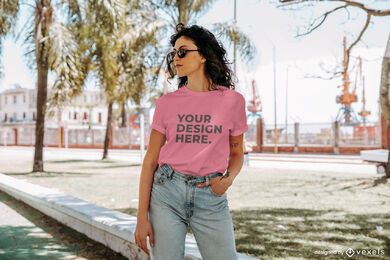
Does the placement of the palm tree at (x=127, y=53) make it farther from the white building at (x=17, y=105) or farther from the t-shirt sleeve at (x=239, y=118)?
the white building at (x=17, y=105)

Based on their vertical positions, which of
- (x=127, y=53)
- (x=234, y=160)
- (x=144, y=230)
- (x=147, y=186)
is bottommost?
(x=144, y=230)

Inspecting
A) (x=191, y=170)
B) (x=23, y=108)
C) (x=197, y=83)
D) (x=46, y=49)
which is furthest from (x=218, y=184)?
(x=23, y=108)

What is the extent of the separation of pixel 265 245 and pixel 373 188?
552 cm

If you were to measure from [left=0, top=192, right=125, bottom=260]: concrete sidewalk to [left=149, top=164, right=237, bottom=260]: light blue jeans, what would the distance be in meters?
2.37

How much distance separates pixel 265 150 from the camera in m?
32.1

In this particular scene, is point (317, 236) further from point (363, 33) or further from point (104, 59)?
point (104, 59)

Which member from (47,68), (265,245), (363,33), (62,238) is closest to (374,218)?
(265,245)

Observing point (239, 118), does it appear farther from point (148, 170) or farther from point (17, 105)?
point (17, 105)

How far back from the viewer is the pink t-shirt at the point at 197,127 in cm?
207

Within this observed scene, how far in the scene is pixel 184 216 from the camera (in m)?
2.09

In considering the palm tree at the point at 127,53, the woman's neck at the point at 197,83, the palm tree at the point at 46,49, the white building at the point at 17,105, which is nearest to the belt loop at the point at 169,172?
the woman's neck at the point at 197,83

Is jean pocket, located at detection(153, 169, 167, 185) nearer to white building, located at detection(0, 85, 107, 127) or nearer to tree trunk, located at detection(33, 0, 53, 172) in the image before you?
tree trunk, located at detection(33, 0, 53, 172)

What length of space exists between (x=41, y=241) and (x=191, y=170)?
3609mm

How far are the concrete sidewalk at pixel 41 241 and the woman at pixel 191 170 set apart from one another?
2.37m
